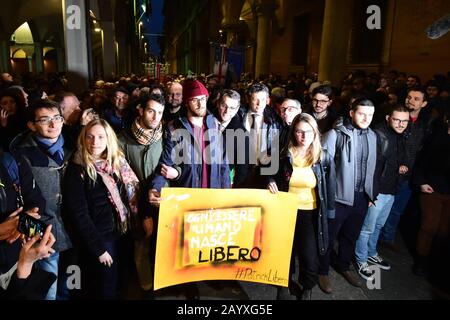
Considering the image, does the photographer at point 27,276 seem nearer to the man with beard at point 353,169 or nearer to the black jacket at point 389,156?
the man with beard at point 353,169

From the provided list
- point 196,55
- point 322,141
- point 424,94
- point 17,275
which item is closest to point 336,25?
point 424,94

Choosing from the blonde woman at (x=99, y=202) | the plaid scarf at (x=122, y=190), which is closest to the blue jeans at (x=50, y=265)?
the blonde woman at (x=99, y=202)

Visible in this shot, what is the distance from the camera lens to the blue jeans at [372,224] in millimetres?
4184

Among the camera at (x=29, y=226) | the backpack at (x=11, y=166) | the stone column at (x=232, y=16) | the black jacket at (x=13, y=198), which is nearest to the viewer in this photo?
the black jacket at (x=13, y=198)

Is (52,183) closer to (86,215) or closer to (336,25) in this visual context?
(86,215)

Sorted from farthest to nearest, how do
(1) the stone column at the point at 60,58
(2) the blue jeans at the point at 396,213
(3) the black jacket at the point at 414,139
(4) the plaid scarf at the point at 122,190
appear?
(1) the stone column at the point at 60,58 → (2) the blue jeans at the point at 396,213 → (3) the black jacket at the point at 414,139 → (4) the plaid scarf at the point at 122,190

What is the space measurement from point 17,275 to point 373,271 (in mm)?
3731

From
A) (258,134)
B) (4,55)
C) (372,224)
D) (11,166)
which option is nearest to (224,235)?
(258,134)

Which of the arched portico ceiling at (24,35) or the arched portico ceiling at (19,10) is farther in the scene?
the arched portico ceiling at (24,35)

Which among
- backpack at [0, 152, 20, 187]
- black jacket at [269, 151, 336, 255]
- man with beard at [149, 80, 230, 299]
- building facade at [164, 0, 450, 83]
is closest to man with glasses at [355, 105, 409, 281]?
black jacket at [269, 151, 336, 255]

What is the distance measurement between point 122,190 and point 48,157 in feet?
2.17

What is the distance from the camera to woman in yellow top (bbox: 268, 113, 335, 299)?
3.43m

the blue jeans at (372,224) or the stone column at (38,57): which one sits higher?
the stone column at (38,57)

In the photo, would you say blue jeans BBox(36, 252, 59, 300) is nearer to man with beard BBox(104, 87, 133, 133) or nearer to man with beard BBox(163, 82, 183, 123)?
man with beard BBox(104, 87, 133, 133)
